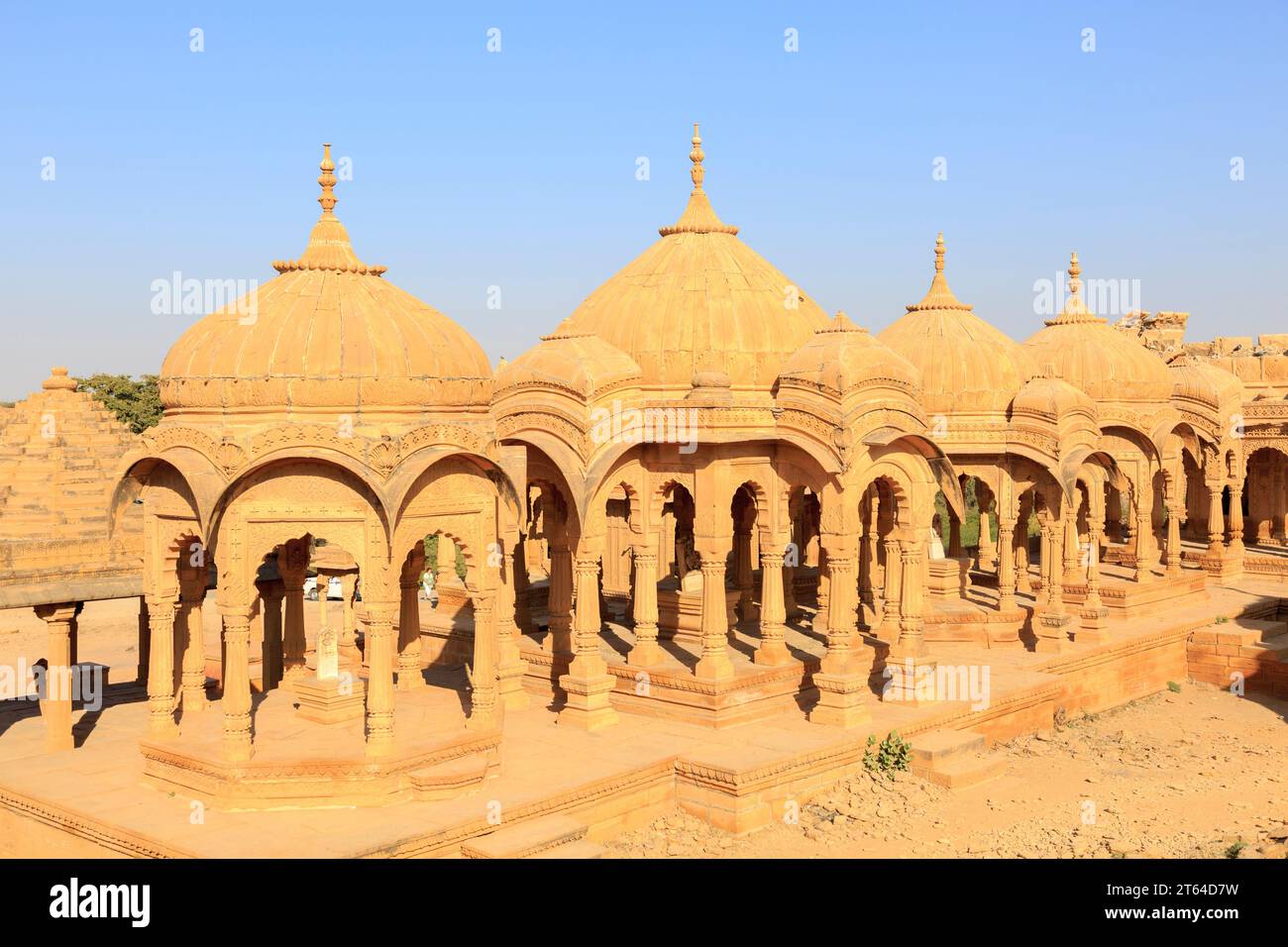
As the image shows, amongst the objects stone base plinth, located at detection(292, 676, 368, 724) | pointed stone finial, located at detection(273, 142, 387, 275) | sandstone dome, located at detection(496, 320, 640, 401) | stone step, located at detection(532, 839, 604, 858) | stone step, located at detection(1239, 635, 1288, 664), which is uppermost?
pointed stone finial, located at detection(273, 142, 387, 275)

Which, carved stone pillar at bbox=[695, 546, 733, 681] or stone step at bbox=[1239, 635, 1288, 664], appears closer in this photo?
carved stone pillar at bbox=[695, 546, 733, 681]

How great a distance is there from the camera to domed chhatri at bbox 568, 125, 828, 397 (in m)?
19.7

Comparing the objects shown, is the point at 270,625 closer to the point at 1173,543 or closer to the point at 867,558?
the point at 867,558

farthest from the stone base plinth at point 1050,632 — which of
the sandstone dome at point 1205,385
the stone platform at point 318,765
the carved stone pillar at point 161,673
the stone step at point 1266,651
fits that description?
the carved stone pillar at point 161,673

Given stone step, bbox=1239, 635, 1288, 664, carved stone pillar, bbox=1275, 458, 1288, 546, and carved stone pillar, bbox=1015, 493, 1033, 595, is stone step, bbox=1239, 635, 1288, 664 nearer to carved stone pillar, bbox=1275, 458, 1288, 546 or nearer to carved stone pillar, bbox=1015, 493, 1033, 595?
carved stone pillar, bbox=1015, 493, 1033, 595

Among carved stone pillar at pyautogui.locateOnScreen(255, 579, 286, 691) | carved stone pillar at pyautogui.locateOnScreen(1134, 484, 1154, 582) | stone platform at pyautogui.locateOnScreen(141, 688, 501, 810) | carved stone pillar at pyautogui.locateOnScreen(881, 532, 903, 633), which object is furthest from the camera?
carved stone pillar at pyautogui.locateOnScreen(1134, 484, 1154, 582)

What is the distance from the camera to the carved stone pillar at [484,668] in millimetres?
14406

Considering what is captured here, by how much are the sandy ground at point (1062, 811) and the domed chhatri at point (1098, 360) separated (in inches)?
342

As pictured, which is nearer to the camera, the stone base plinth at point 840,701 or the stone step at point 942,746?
the stone step at point 942,746

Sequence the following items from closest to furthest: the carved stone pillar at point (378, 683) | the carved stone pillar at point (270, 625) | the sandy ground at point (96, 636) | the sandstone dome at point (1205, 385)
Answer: the carved stone pillar at point (378, 683) → the carved stone pillar at point (270, 625) → the sandy ground at point (96, 636) → the sandstone dome at point (1205, 385)

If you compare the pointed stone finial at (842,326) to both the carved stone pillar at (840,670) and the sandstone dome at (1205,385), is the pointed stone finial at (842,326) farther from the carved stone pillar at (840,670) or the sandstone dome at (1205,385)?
the sandstone dome at (1205,385)

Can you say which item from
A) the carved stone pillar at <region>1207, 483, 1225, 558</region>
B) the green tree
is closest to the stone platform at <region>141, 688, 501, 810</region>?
the carved stone pillar at <region>1207, 483, 1225, 558</region>

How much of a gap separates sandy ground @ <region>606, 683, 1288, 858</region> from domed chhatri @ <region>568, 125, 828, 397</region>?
6518mm
